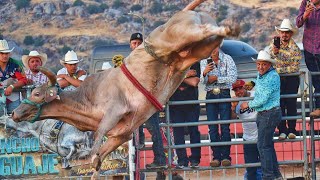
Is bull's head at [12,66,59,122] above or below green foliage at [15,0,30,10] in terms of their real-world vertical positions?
below

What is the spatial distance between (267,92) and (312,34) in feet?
4.43

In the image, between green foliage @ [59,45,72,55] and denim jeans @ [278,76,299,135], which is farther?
green foliage @ [59,45,72,55]

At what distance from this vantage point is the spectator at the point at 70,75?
14.6m

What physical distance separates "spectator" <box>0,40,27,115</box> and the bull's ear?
1638 millimetres

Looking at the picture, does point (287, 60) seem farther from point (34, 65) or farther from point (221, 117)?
point (34, 65)

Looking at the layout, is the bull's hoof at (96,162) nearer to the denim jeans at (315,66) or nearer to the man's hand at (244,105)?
the man's hand at (244,105)

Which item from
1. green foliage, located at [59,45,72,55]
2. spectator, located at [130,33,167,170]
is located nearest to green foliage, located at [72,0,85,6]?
green foliage, located at [59,45,72,55]

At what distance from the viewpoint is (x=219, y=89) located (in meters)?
14.7

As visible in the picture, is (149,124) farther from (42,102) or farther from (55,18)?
(55,18)

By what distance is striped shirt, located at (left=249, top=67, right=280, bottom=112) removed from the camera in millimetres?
13898

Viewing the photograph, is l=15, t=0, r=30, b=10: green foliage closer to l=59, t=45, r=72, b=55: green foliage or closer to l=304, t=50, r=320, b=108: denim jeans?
l=59, t=45, r=72, b=55: green foliage

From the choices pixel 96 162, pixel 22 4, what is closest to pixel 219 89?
pixel 96 162

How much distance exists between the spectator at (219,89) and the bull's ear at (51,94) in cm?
259

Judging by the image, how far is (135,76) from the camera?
1268cm
